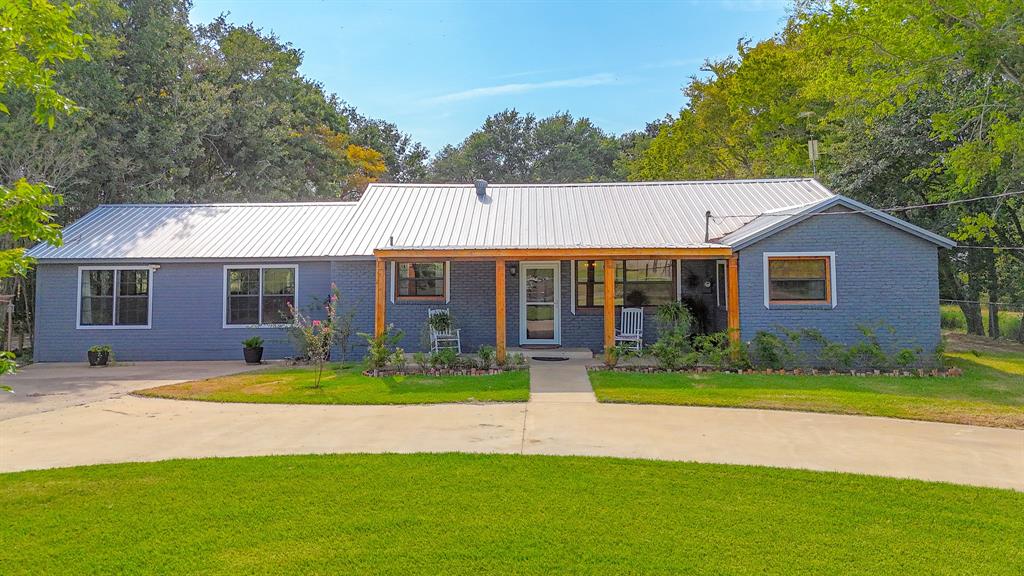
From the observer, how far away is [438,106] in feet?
91.2

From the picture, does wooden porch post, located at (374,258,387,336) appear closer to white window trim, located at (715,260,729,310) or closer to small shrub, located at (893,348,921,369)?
white window trim, located at (715,260,729,310)

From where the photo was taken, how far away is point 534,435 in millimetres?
6457

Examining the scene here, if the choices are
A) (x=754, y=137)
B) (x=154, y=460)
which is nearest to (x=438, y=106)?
(x=754, y=137)

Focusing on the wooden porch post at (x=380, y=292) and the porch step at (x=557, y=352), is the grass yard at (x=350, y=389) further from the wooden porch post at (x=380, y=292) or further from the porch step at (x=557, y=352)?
the porch step at (x=557, y=352)

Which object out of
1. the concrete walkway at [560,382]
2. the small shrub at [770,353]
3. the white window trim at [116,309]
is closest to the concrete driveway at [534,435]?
the concrete walkway at [560,382]

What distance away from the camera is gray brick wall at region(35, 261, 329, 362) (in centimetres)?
1351

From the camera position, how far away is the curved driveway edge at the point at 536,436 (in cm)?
556

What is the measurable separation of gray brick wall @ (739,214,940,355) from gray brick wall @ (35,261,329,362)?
29.9ft

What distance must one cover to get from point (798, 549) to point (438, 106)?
87.6 ft

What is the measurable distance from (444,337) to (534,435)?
6636 millimetres

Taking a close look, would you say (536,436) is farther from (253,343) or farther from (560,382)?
(253,343)

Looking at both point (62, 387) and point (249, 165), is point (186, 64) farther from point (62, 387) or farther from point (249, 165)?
point (62, 387)

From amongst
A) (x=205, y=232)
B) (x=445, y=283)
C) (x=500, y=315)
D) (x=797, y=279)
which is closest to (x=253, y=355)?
(x=205, y=232)

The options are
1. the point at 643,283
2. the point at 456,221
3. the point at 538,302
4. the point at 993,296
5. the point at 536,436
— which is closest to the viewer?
the point at 536,436
